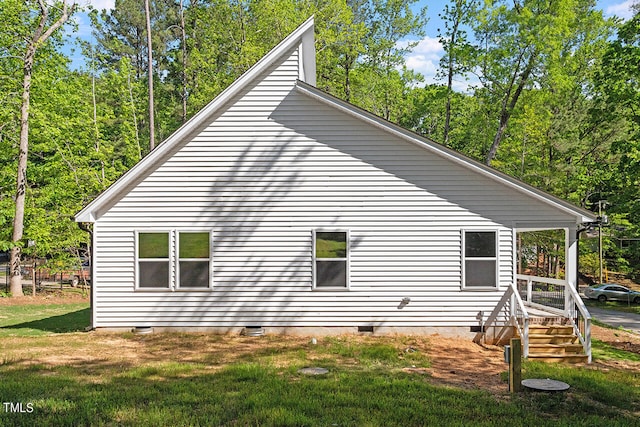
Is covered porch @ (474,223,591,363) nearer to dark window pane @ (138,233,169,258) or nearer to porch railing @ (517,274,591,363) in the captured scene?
porch railing @ (517,274,591,363)

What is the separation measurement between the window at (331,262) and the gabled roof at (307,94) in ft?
10.3

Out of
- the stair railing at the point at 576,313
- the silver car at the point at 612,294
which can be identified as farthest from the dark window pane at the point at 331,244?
the silver car at the point at 612,294

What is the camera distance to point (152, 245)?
12.3m

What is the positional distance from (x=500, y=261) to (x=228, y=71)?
26414 mm

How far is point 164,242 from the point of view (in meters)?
12.3

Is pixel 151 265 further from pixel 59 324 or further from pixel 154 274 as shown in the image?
pixel 59 324

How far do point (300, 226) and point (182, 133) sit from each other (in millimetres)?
3903

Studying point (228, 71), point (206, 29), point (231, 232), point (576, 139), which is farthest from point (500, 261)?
point (206, 29)

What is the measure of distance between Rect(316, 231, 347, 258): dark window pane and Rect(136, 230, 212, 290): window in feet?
9.59

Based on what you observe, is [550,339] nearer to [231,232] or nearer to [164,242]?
[231,232]

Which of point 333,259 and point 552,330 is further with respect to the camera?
point 333,259

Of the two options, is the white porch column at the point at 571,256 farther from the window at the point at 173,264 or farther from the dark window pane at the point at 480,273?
the window at the point at 173,264

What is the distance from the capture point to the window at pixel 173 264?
12.2 m

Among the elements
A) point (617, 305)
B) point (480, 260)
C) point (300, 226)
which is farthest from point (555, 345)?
point (617, 305)
